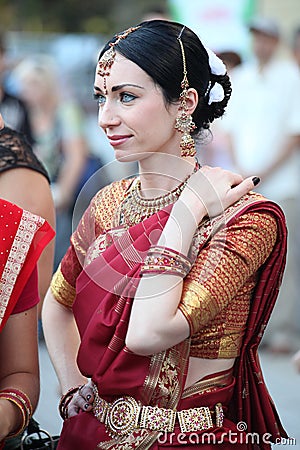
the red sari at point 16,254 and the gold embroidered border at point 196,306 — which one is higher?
the red sari at point 16,254

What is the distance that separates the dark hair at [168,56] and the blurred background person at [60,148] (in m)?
3.98

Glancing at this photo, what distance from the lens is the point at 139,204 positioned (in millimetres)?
2416

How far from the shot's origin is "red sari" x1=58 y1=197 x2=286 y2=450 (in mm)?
2238

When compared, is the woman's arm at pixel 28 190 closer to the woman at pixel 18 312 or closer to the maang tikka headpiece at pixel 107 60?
the woman at pixel 18 312

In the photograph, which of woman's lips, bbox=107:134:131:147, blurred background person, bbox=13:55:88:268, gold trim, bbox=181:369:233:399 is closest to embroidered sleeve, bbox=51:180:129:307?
woman's lips, bbox=107:134:131:147

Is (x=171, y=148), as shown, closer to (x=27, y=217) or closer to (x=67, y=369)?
(x=27, y=217)

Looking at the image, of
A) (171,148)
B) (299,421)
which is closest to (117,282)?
(171,148)

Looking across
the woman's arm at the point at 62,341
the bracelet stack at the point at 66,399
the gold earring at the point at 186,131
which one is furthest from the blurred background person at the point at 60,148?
the gold earring at the point at 186,131

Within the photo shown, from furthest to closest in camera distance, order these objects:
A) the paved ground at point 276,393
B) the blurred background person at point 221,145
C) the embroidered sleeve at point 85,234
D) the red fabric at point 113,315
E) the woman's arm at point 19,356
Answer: the blurred background person at point 221,145 → the paved ground at point 276,393 → the embroidered sleeve at point 85,234 → the woman's arm at point 19,356 → the red fabric at point 113,315

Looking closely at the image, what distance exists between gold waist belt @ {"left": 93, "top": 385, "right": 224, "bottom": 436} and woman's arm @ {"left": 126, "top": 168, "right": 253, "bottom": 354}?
193mm

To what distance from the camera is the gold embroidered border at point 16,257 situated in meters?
2.29

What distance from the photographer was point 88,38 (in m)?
11.4

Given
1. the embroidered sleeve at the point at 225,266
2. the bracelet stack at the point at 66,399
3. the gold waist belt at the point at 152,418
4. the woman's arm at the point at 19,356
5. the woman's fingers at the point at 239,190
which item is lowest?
the bracelet stack at the point at 66,399

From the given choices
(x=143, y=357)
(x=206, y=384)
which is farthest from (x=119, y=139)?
(x=206, y=384)
